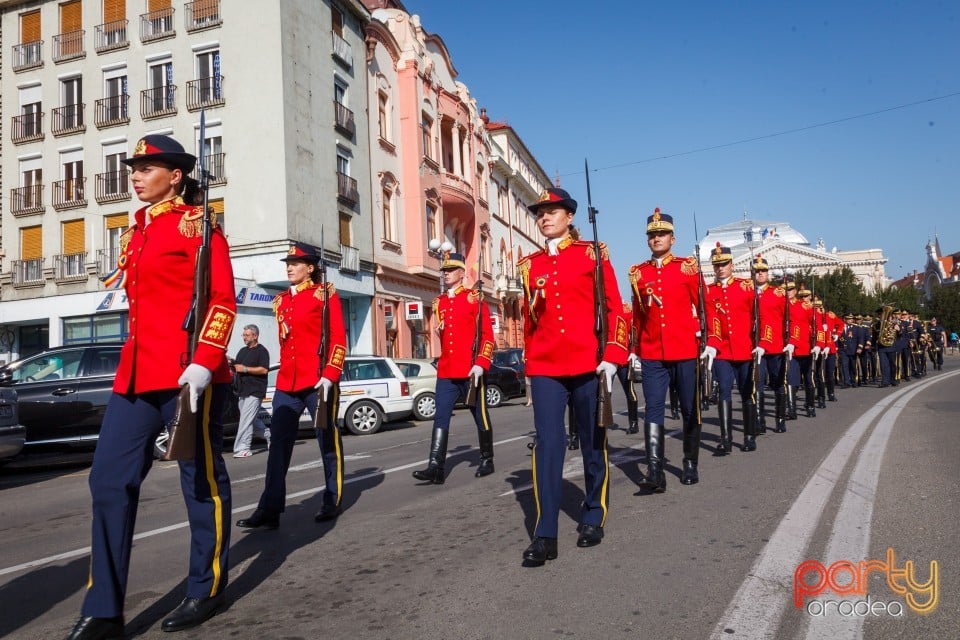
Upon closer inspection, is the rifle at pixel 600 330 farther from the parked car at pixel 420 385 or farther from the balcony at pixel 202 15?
the balcony at pixel 202 15

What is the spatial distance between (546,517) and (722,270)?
5630mm

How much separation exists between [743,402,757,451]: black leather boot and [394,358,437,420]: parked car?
359 inches

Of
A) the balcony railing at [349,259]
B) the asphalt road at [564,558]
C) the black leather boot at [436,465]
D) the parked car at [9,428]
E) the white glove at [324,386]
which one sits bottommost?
the asphalt road at [564,558]

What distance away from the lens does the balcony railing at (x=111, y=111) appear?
90.4 ft

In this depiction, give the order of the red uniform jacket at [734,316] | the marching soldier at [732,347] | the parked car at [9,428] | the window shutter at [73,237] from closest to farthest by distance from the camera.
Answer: the marching soldier at [732,347] → the red uniform jacket at [734,316] → the parked car at [9,428] → the window shutter at [73,237]

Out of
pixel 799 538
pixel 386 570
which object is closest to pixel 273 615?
pixel 386 570

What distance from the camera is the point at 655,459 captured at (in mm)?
6398

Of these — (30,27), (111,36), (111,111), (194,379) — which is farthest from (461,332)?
(30,27)

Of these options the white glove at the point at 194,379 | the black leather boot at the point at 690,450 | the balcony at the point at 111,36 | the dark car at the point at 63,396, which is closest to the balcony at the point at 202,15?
the balcony at the point at 111,36

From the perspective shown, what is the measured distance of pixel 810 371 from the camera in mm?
13445

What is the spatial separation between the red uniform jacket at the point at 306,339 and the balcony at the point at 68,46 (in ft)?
87.8

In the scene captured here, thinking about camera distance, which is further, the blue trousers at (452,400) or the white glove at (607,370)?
the blue trousers at (452,400)

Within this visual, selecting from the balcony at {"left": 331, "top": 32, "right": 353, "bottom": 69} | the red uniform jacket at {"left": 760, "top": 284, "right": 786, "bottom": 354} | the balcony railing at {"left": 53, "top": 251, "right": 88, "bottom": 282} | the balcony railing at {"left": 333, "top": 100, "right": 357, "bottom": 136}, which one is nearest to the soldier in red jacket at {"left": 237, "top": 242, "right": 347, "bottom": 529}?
the red uniform jacket at {"left": 760, "top": 284, "right": 786, "bottom": 354}

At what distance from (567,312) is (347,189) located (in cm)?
2506
